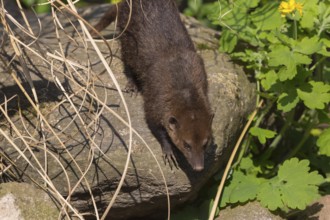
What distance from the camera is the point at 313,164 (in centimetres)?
557

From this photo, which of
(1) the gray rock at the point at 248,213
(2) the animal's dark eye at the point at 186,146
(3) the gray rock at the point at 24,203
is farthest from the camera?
(1) the gray rock at the point at 248,213

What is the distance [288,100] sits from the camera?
498 centimetres

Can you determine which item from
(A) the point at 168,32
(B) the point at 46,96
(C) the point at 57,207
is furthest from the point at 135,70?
(C) the point at 57,207

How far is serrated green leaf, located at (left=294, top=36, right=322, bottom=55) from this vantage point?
4797 mm

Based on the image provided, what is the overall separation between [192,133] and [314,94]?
1052mm

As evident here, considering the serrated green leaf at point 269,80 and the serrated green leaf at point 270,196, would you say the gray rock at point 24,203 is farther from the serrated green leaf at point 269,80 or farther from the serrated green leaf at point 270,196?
the serrated green leaf at point 269,80

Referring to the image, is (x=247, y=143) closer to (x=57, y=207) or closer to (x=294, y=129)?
(x=294, y=129)

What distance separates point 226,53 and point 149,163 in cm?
160

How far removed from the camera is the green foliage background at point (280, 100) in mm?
4844

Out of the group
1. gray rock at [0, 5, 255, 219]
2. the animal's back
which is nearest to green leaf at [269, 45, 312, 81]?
gray rock at [0, 5, 255, 219]

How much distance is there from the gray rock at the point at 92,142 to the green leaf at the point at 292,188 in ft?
1.51

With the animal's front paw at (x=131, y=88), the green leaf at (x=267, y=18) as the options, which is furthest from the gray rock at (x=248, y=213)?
the green leaf at (x=267, y=18)

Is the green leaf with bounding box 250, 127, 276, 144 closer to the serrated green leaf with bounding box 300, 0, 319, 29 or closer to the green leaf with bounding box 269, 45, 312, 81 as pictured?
the green leaf with bounding box 269, 45, 312, 81

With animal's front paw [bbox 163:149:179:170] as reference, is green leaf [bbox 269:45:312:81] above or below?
above
